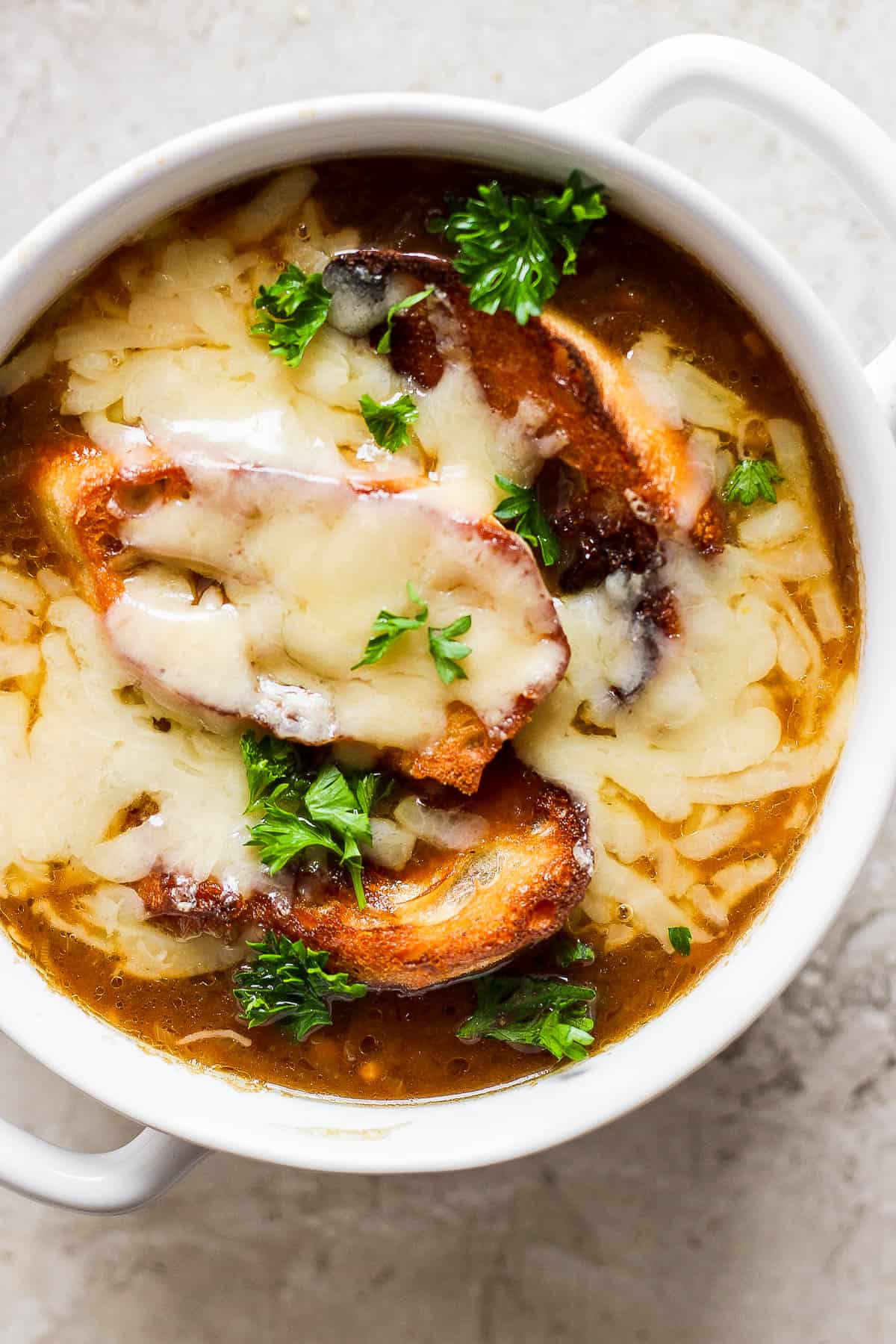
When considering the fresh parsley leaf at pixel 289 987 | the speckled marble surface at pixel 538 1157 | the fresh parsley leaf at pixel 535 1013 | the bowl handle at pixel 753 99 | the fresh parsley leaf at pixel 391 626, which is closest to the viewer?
the fresh parsley leaf at pixel 391 626

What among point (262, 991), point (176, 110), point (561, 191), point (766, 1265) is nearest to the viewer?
point (561, 191)

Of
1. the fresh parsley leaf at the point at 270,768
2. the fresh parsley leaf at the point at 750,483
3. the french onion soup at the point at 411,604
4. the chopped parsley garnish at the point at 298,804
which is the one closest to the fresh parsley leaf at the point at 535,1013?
the french onion soup at the point at 411,604

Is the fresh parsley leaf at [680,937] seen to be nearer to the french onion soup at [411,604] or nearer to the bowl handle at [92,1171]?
the french onion soup at [411,604]

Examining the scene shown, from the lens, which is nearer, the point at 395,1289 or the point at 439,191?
the point at 439,191

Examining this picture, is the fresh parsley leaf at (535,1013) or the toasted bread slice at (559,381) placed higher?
the toasted bread slice at (559,381)

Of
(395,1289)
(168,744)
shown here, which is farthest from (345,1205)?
(168,744)

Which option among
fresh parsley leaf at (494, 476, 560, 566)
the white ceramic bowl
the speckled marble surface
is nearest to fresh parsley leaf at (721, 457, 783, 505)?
the white ceramic bowl

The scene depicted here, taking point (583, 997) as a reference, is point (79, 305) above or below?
above

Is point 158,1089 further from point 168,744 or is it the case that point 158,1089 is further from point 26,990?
point 168,744
